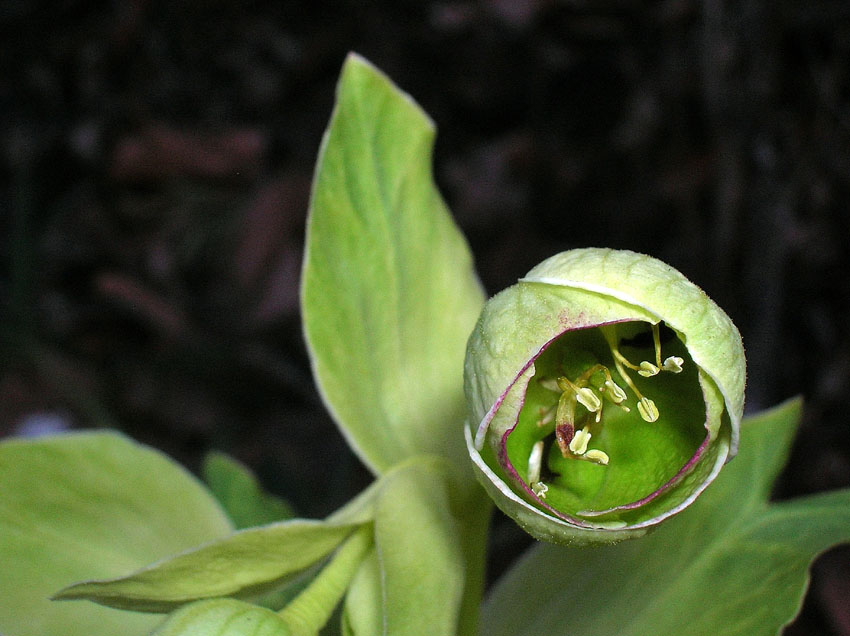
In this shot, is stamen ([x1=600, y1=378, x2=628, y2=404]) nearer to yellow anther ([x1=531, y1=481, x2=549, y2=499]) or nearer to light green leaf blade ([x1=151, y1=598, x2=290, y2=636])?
yellow anther ([x1=531, y1=481, x2=549, y2=499])

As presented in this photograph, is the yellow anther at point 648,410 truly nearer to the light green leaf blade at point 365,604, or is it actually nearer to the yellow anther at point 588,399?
the yellow anther at point 588,399

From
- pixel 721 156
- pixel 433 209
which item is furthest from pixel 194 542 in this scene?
pixel 721 156

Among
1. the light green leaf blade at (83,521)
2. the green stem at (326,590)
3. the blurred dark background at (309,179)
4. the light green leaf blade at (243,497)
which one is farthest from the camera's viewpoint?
the blurred dark background at (309,179)

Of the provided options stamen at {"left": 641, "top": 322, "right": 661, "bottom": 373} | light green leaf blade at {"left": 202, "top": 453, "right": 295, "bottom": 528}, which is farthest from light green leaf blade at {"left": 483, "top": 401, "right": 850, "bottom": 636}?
light green leaf blade at {"left": 202, "top": 453, "right": 295, "bottom": 528}

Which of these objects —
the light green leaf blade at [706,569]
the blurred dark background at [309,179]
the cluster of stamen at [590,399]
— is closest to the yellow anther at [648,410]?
the cluster of stamen at [590,399]

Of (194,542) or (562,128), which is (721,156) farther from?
(194,542)

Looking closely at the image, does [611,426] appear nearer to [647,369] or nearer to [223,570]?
[647,369]

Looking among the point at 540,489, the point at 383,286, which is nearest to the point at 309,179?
the point at 383,286
